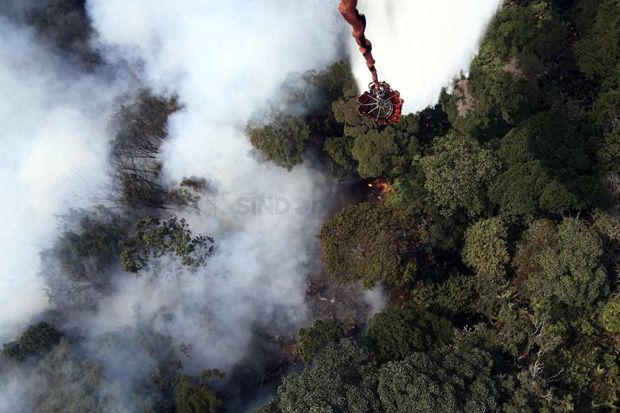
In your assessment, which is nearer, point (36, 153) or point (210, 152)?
point (210, 152)

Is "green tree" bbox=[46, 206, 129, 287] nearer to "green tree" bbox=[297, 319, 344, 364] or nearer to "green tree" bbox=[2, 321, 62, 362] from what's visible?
"green tree" bbox=[2, 321, 62, 362]

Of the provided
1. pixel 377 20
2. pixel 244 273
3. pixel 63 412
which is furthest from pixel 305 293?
pixel 377 20

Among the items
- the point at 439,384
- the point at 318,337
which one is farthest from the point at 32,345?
the point at 439,384

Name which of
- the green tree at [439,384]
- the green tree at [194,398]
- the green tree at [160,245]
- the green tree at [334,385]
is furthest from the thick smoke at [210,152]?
the green tree at [439,384]

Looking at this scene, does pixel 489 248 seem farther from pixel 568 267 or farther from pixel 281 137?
pixel 281 137

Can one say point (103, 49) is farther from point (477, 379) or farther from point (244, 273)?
point (477, 379)

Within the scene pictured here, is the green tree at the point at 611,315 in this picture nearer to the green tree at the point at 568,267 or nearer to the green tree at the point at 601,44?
the green tree at the point at 568,267

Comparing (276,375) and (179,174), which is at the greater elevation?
(179,174)
